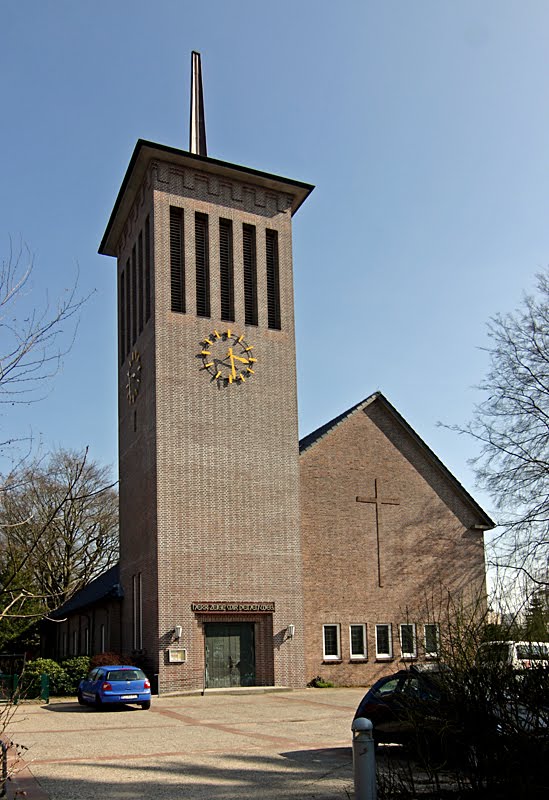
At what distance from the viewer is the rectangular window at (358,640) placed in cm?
3453

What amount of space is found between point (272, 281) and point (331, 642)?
590 inches

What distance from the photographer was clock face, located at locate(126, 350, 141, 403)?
3603cm

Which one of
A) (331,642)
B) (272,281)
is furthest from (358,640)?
(272,281)

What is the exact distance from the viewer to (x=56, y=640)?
54.1 meters

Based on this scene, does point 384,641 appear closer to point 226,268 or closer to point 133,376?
point 133,376

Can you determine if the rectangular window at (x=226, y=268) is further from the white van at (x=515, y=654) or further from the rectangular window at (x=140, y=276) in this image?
the white van at (x=515, y=654)

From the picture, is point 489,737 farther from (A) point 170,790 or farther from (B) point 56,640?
(B) point 56,640

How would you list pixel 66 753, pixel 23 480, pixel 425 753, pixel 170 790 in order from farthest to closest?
pixel 66 753, pixel 170 790, pixel 425 753, pixel 23 480

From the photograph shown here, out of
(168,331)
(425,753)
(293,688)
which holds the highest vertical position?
(168,331)

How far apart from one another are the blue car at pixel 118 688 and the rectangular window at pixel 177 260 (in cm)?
1453

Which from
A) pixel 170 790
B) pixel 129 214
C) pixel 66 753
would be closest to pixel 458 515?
pixel 129 214

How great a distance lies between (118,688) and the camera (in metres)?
24.9

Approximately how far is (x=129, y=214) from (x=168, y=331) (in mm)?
8604

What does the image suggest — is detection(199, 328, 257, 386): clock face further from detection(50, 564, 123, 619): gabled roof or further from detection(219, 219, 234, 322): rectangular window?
detection(50, 564, 123, 619): gabled roof
